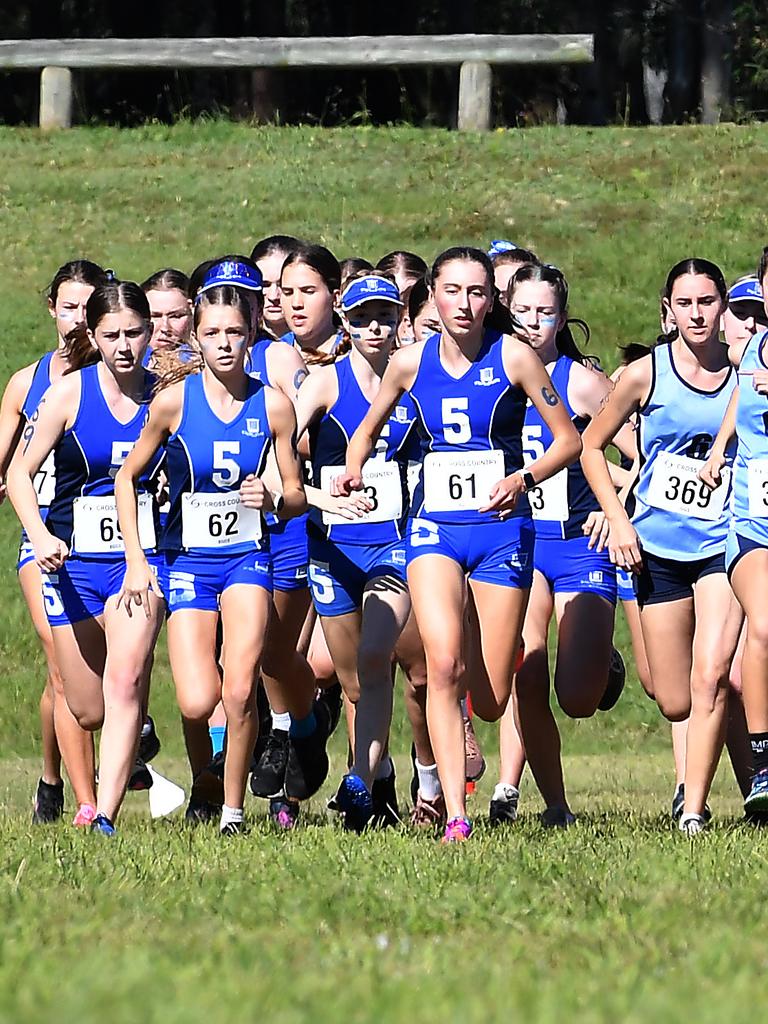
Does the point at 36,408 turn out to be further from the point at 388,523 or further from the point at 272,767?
the point at 272,767

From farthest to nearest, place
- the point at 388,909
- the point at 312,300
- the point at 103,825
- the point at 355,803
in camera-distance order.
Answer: the point at 312,300 → the point at 355,803 → the point at 103,825 → the point at 388,909

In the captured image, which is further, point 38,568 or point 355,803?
point 38,568

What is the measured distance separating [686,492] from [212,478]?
1973mm

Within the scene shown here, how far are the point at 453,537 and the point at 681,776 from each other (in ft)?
7.04

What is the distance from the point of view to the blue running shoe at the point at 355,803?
8438mm

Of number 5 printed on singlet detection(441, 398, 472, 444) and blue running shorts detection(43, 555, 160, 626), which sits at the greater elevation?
number 5 printed on singlet detection(441, 398, 472, 444)

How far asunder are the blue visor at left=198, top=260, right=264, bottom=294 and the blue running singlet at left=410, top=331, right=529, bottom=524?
0.98 meters

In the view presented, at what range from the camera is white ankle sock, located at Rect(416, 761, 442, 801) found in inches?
367

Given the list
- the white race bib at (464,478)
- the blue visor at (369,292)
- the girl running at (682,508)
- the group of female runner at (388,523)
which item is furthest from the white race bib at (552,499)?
the blue visor at (369,292)

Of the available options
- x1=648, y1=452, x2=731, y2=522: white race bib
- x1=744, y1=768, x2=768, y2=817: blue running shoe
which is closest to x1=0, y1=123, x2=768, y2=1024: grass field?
x1=744, y1=768, x2=768, y2=817: blue running shoe

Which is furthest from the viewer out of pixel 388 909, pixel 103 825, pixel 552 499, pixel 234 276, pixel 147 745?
pixel 147 745

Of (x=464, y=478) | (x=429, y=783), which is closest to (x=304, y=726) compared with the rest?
(x=429, y=783)

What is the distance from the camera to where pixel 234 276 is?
882 cm

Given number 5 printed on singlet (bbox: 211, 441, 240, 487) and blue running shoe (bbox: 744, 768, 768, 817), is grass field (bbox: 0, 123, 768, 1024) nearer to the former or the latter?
blue running shoe (bbox: 744, 768, 768, 817)
